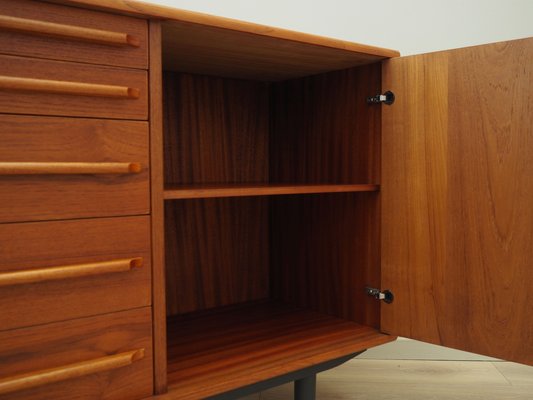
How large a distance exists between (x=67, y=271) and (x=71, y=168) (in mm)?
166

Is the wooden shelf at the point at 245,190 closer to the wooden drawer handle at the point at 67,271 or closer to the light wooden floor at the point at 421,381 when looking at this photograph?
the wooden drawer handle at the point at 67,271

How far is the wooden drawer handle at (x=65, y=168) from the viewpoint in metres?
0.80

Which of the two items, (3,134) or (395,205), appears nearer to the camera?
(3,134)

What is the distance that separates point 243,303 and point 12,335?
914 millimetres

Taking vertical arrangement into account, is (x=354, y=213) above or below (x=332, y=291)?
above

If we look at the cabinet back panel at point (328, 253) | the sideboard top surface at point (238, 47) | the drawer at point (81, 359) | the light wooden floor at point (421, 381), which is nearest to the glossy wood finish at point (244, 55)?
the sideboard top surface at point (238, 47)

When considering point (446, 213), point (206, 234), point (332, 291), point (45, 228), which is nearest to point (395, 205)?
point (446, 213)

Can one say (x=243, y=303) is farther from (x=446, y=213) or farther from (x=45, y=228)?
(x=45, y=228)

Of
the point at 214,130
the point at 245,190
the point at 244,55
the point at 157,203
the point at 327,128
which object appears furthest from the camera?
the point at 214,130

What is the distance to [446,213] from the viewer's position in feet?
3.78

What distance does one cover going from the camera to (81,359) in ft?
2.91

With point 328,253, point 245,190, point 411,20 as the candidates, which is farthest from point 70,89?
point 411,20

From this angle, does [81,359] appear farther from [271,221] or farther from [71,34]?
[271,221]

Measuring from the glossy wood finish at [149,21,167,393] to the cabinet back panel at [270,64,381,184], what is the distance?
58cm
